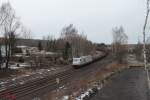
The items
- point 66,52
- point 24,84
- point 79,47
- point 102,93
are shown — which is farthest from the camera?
point 79,47

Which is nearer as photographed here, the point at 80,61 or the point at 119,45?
the point at 80,61

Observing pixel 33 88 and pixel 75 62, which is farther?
pixel 75 62

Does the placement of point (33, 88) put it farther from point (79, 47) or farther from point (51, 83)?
point (79, 47)

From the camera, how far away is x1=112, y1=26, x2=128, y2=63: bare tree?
285ft

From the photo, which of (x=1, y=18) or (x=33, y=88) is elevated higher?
(x=1, y=18)

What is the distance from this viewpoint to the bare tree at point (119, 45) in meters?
86.8

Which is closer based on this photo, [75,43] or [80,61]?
[80,61]

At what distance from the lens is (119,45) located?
3674 inches

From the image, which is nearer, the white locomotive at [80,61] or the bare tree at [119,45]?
the white locomotive at [80,61]

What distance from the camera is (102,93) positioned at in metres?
26.0

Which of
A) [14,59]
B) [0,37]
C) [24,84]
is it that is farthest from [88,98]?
[14,59]

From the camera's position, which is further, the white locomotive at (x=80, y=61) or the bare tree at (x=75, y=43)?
the bare tree at (x=75, y=43)

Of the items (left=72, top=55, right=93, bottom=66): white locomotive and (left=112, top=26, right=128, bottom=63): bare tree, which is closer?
(left=72, top=55, right=93, bottom=66): white locomotive

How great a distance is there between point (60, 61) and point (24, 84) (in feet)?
123
